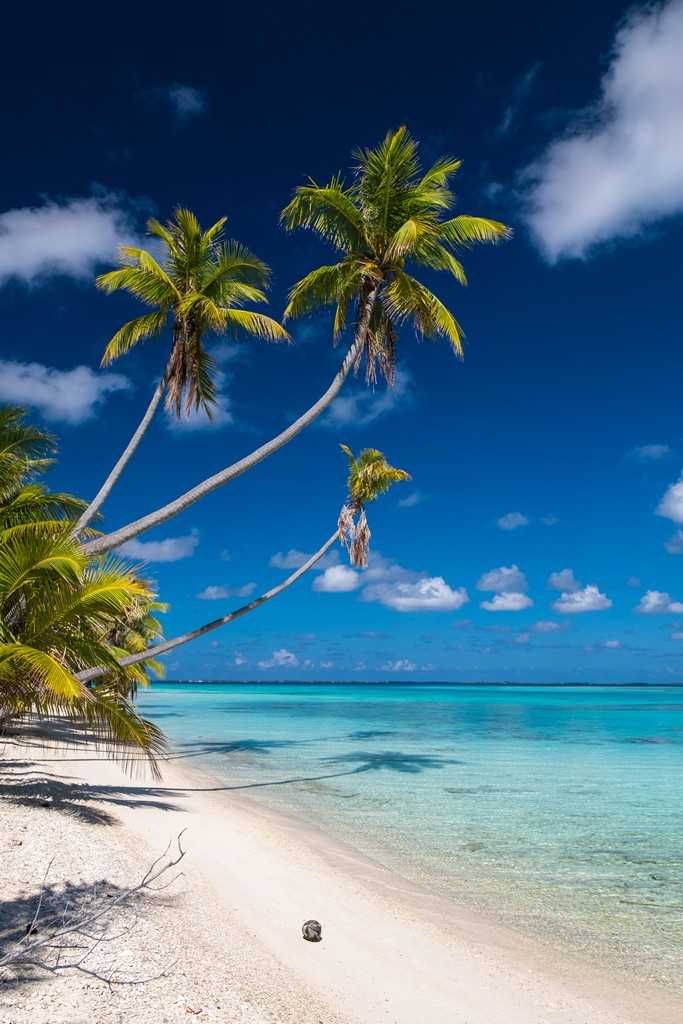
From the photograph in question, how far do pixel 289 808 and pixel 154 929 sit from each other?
8.61 metres

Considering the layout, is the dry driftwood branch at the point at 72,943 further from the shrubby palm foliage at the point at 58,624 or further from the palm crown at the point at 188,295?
the palm crown at the point at 188,295

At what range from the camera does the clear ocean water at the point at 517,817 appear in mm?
7359

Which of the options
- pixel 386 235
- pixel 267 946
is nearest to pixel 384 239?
pixel 386 235

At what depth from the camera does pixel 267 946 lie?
5523 millimetres

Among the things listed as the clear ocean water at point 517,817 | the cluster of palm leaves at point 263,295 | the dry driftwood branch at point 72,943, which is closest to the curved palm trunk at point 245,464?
the cluster of palm leaves at point 263,295

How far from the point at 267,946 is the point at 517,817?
8.53m

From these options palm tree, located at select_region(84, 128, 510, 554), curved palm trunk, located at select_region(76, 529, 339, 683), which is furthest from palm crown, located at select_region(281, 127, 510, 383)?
curved palm trunk, located at select_region(76, 529, 339, 683)

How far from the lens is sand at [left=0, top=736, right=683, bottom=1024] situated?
164 inches

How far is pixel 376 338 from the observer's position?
1212 centimetres

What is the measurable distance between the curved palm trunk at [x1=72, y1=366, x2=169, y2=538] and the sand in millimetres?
4176

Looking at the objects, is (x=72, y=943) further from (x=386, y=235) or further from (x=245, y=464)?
(x=386, y=235)

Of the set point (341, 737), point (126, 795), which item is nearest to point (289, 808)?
point (126, 795)

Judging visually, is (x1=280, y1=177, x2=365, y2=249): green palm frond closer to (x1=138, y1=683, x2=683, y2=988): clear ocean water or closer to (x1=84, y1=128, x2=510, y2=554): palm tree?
(x1=84, y1=128, x2=510, y2=554): palm tree

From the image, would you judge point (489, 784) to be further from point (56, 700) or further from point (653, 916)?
point (56, 700)
